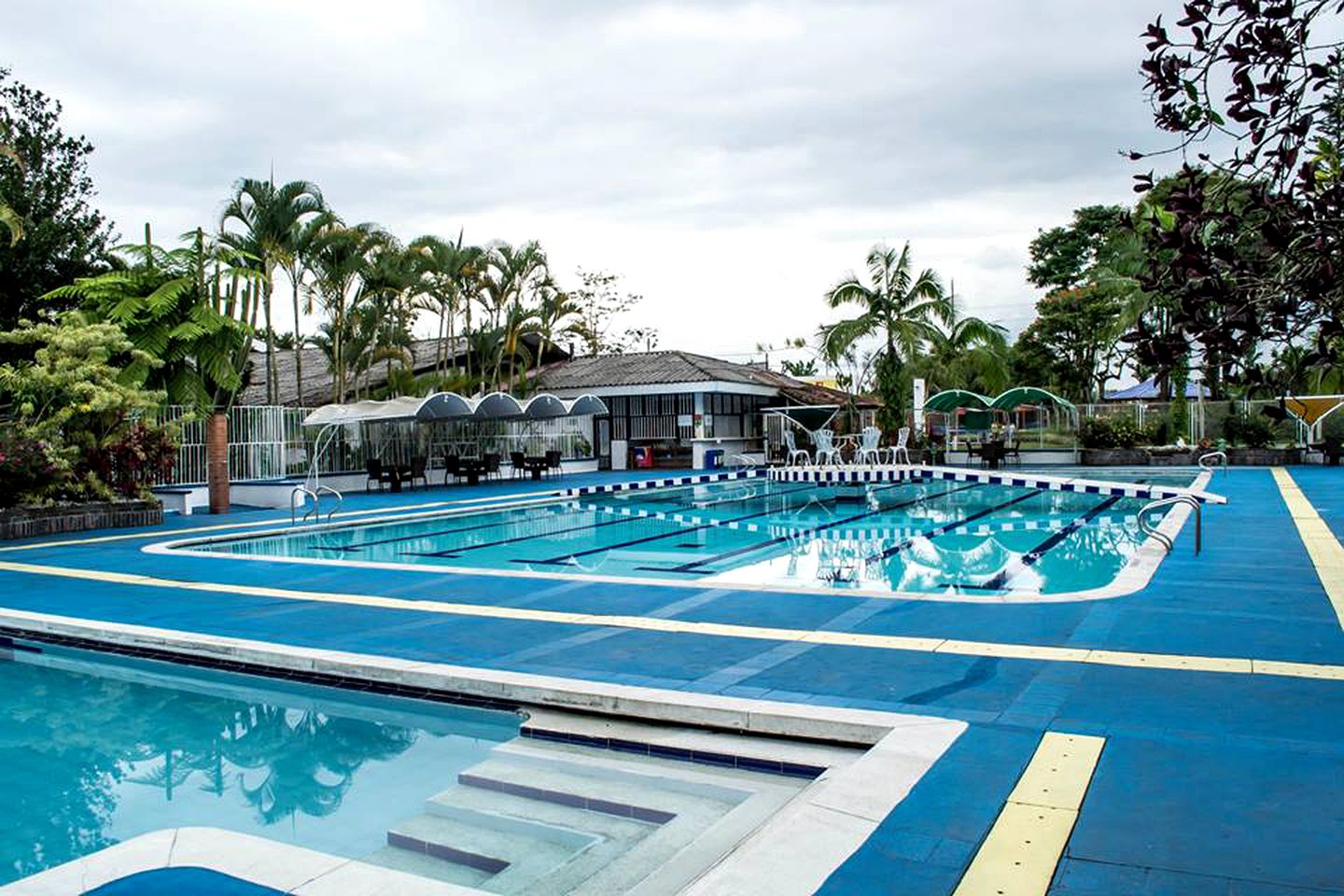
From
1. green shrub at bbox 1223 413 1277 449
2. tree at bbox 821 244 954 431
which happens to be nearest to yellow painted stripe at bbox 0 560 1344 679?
tree at bbox 821 244 954 431

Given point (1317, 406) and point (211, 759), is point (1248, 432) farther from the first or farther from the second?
point (211, 759)

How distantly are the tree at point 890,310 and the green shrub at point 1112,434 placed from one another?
6106mm

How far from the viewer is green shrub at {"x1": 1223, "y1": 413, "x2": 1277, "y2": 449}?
28.5 m

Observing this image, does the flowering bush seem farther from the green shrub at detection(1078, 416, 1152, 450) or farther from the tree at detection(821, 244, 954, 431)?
the green shrub at detection(1078, 416, 1152, 450)

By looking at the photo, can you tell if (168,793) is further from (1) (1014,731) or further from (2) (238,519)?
(2) (238,519)

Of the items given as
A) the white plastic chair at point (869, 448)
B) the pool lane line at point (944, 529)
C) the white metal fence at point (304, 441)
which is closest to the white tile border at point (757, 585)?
the pool lane line at point (944, 529)

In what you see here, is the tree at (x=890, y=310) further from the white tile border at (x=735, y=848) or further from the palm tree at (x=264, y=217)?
the white tile border at (x=735, y=848)

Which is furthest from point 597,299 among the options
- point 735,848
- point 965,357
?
point 735,848

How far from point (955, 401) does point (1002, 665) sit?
2450 cm

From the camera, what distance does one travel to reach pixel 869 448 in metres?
27.1

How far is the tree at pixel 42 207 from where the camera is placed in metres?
24.3

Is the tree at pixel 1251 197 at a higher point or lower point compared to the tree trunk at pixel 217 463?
higher

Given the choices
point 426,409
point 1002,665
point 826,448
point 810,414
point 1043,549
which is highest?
point 426,409

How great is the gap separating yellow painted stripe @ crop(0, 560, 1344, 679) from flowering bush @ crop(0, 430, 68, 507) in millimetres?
6411
